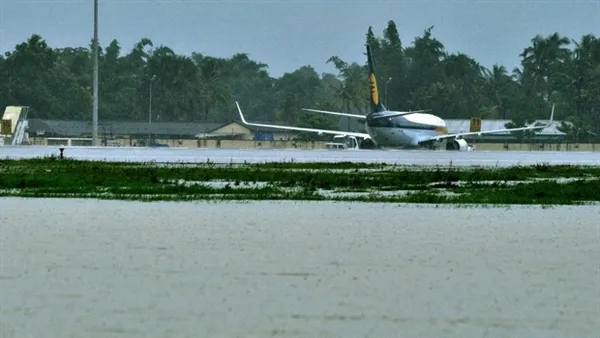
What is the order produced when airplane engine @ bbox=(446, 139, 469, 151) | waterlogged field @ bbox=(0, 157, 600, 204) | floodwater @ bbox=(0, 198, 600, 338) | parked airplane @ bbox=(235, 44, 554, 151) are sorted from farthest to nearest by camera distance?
1. airplane engine @ bbox=(446, 139, 469, 151)
2. parked airplane @ bbox=(235, 44, 554, 151)
3. waterlogged field @ bbox=(0, 157, 600, 204)
4. floodwater @ bbox=(0, 198, 600, 338)

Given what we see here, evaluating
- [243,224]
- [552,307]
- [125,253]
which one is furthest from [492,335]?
A: [243,224]

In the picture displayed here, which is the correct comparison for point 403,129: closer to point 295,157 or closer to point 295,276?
point 295,157

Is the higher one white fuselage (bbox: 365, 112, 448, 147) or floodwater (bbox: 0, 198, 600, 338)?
white fuselage (bbox: 365, 112, 448, 147)

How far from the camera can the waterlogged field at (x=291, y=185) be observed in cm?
3934

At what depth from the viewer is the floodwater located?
14820 millimetres

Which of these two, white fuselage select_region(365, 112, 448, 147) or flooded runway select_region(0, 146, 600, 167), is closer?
flooded runway select_region(0, 146, 600, 167)

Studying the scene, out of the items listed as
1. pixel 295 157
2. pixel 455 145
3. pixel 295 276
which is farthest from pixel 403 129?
pixel 295 276

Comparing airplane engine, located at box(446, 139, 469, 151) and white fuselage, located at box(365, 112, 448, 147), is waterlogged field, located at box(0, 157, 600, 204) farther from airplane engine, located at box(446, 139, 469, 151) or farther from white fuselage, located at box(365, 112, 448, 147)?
airplane engine, located at box(446, 139, 469, 151)

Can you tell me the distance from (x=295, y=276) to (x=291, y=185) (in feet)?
90.1

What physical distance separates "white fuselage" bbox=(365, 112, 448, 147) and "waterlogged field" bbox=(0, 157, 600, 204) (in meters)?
69.7

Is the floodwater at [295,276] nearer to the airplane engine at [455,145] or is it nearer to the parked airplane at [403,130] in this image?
A: the parked airplane at [403,130]

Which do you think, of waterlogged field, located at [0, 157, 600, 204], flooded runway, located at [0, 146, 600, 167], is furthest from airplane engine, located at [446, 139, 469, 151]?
waterlogged field, located at [0, 157, 600, 204]

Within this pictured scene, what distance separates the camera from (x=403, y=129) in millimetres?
132625

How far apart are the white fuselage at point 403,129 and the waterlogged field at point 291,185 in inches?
2745
